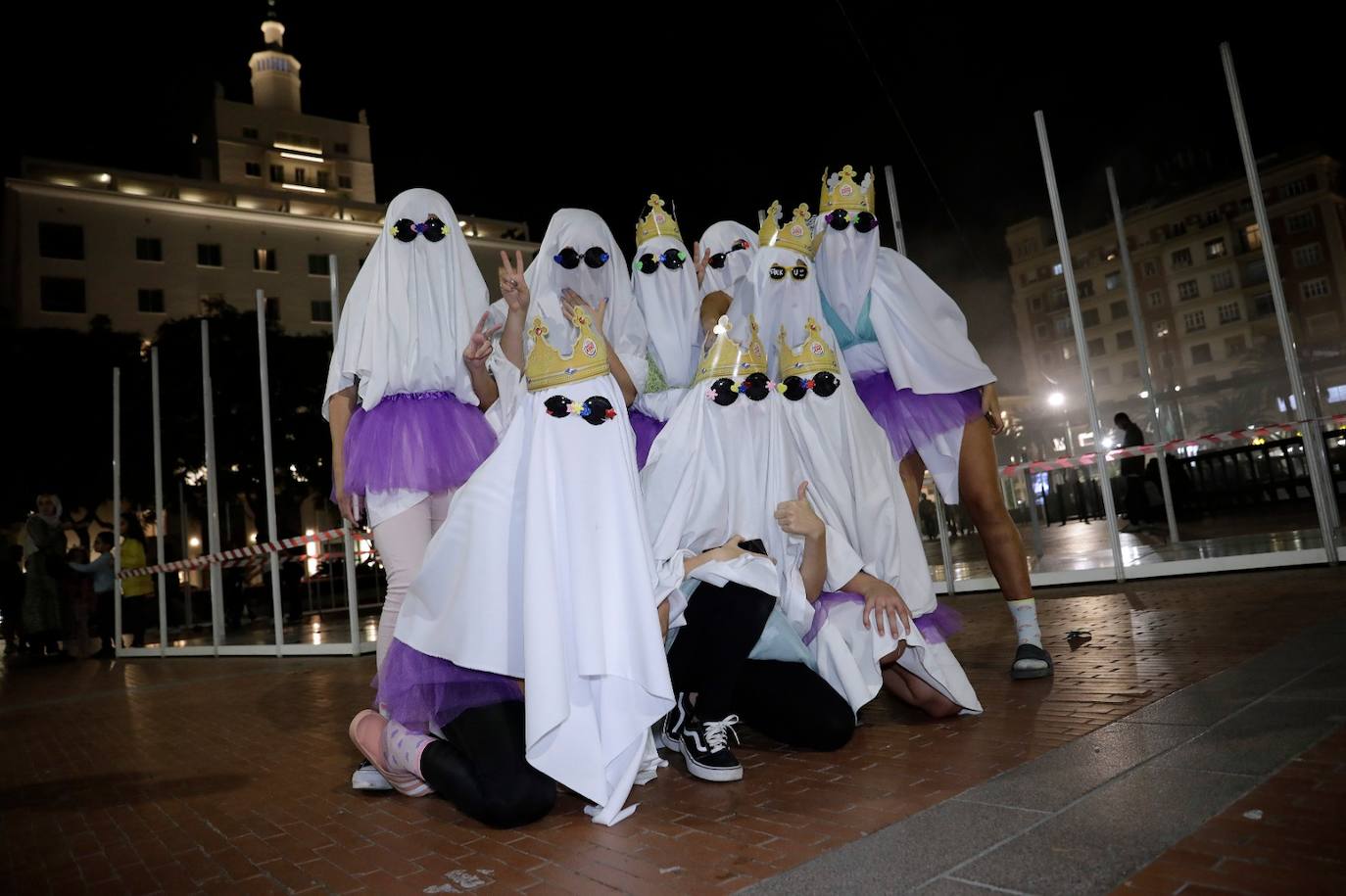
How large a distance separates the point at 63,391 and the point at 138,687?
20582 mm

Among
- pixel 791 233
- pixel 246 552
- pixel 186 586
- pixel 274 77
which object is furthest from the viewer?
pixel 274 77

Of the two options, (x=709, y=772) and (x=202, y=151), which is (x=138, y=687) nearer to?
(x=709, y=772)

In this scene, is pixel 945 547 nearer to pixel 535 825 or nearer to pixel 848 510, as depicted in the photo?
pixel 848 510

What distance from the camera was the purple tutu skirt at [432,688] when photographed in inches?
106

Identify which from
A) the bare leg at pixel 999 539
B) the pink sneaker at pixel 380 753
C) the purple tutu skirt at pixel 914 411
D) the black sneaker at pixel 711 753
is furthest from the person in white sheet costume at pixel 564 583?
the bare leg at pixel 999 539

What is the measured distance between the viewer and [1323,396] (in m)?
12.3

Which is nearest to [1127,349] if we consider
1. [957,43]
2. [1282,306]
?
[957,43]

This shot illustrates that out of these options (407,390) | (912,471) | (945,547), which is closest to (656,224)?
(407,390)

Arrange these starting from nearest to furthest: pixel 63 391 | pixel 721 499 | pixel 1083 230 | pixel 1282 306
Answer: pixel 721 499, pixel 1282 306, pixel 1083 230, pixel 63 391

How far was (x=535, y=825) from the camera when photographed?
2.46 meters

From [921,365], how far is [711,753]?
2042 millimetres

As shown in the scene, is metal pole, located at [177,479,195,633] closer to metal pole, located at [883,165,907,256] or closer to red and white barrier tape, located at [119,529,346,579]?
red and white barrier tape, located at [119,529,346,579]

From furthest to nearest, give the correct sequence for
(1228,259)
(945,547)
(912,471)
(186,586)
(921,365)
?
(1228,259), (186,586), (945,547), (912,471), (921,365)

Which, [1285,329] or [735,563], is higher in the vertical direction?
[1285,329]
